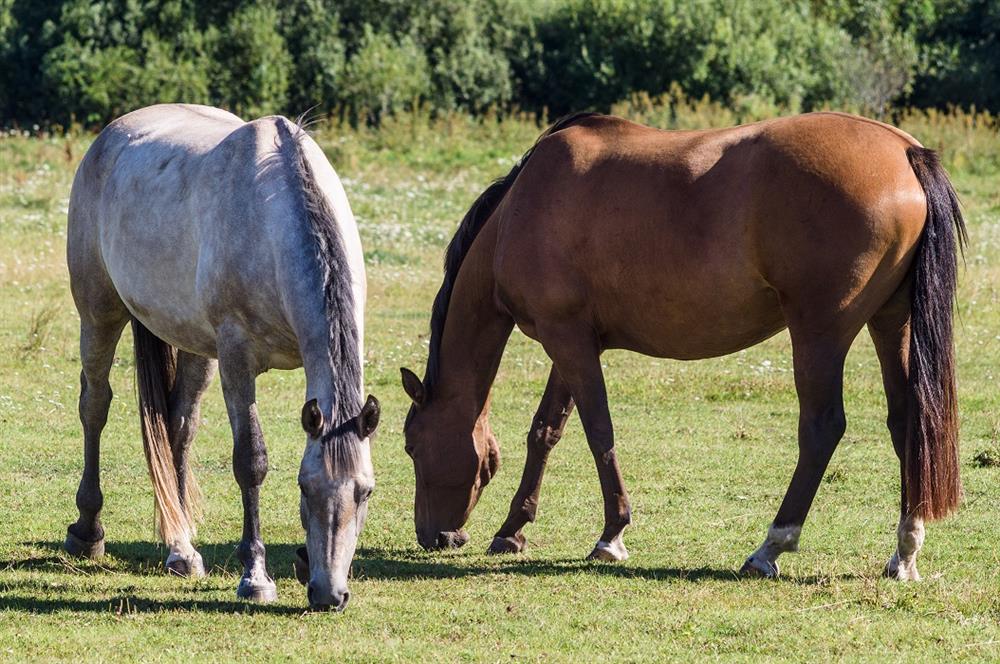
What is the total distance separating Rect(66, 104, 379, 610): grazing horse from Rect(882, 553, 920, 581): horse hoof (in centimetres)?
264

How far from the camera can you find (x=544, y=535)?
7703 millimetres

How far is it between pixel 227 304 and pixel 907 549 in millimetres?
3451

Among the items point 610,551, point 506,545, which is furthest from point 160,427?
point 610,551

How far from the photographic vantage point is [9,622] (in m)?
5.93

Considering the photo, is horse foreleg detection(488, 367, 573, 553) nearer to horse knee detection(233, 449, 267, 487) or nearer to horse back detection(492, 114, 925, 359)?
horse back detection(492, 114, 925, 359)

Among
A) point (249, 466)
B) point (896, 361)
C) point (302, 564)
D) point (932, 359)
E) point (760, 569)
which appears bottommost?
point (760, 569)

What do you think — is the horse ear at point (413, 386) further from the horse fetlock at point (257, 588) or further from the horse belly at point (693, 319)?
the horse fetlock at point (257, 588)

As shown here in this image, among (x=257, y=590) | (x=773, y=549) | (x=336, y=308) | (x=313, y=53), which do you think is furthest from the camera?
(x=313, y=53)

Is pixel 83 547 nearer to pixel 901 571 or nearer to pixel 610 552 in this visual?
pixel 610 552

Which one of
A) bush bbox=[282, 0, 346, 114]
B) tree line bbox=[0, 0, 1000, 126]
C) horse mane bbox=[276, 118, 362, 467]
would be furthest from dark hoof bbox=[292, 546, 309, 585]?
bush bbox=[282, 0, 346, 114]

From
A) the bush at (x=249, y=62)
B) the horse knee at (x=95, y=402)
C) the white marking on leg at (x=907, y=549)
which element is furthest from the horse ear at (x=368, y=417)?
the bush at (x=249, y=62)

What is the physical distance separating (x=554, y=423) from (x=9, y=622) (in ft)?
10.3

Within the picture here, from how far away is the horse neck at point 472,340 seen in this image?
7.40 m

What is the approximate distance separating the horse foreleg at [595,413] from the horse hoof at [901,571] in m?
1.33
